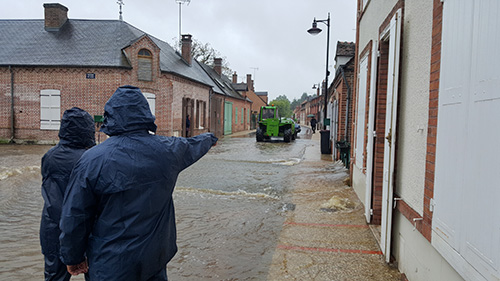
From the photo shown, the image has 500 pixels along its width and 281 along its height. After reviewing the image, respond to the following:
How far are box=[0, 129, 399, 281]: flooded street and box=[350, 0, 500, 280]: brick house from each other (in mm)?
766

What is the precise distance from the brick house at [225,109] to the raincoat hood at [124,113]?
91.8 feet

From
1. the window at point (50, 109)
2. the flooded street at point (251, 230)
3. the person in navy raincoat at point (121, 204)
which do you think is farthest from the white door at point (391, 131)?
the window at point (50, 109)

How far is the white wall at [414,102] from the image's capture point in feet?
11.3

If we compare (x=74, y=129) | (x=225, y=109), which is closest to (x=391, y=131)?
(x=74, y=129)

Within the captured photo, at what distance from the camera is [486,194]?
2053mm

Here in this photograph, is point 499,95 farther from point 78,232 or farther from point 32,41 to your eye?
point 32,41

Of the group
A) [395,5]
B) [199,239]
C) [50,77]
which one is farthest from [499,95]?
[50,77]

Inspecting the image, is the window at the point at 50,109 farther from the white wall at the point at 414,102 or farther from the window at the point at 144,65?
the white wall at the point at 414,102

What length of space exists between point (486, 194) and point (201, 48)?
47143mm

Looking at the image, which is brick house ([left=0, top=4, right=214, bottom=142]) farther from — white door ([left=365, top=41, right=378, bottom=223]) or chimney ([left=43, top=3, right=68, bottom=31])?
white door ([left=365, top=41, right=378, bottom=223])

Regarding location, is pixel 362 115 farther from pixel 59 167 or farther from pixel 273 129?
pixel 273 129

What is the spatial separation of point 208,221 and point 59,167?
3334 millimetres

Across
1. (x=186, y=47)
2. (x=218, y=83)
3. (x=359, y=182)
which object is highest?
(x=186, y=47)

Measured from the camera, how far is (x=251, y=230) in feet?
19.1
